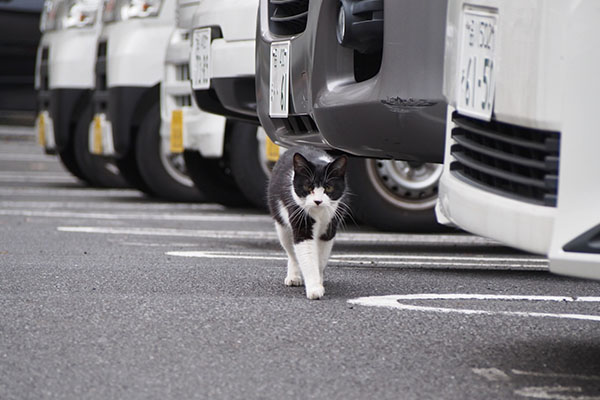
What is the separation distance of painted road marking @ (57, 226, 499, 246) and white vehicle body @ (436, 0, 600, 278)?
3625 mm

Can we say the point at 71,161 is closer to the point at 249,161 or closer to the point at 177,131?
the point at 177,131

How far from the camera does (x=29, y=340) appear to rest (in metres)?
3.75

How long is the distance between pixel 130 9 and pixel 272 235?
9.28 feet

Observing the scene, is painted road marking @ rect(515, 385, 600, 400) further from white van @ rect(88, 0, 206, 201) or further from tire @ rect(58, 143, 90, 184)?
tire @ rect(58, 143, 90, 184)

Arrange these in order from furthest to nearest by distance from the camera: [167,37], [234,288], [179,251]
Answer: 1. [167,37]
2. [179,251]
3. [234,288]

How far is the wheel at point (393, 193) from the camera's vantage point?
673 cm

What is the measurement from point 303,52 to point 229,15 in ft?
4.83

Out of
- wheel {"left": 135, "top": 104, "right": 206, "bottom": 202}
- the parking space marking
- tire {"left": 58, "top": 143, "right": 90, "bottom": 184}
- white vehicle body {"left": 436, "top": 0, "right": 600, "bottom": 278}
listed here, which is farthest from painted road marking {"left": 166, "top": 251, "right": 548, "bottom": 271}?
the parking space marking

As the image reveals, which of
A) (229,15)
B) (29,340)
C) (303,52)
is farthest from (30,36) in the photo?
(29,340)

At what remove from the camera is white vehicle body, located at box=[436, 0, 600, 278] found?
2932mm

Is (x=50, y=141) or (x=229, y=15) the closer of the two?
(x=229, y=15)

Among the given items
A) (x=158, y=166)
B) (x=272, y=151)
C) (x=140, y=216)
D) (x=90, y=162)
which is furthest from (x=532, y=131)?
(x=90, y=162)

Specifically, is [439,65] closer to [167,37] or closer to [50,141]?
[167,37]

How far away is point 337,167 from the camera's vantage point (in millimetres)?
5180
